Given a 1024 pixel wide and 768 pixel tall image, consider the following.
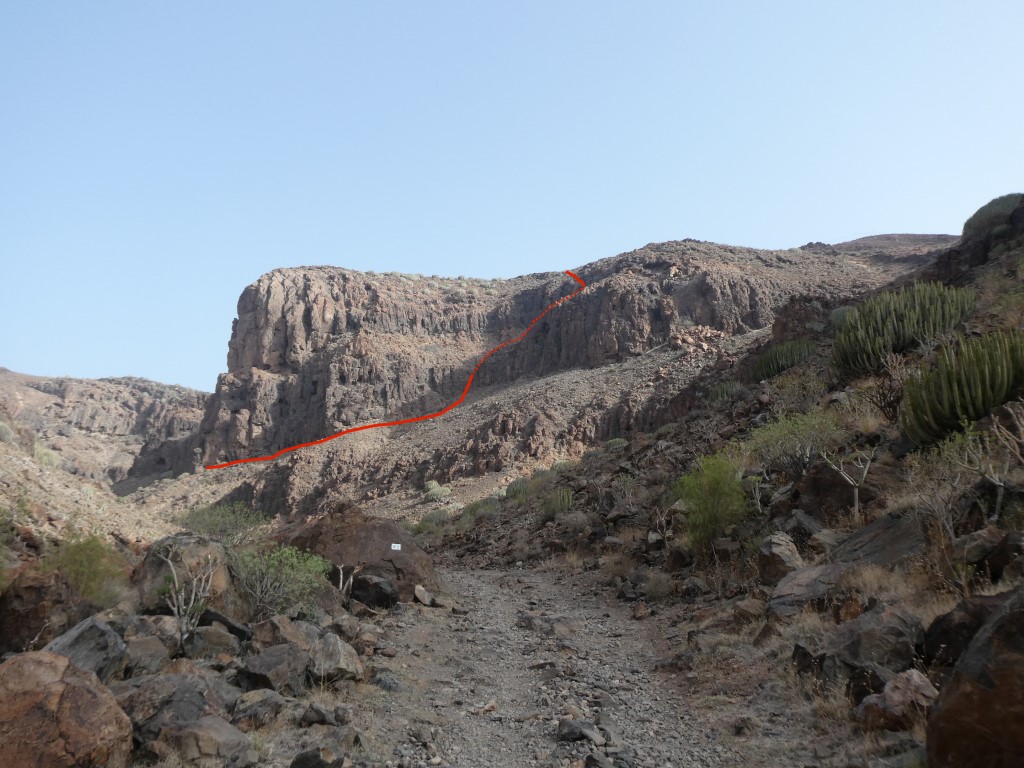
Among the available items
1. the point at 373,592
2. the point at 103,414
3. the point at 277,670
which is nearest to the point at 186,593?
the point at 277,670

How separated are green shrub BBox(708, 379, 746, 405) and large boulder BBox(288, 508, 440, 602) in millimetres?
13003

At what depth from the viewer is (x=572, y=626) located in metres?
10.4

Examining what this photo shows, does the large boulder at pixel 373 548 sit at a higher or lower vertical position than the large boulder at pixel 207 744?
lower

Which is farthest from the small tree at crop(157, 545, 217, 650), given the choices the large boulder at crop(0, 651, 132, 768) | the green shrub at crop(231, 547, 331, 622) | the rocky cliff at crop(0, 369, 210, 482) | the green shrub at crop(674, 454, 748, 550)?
the rocky cliff at crop(0, 369, 210, 482)

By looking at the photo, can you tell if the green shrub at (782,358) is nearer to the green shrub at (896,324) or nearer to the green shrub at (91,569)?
the green shrub at (896,324)

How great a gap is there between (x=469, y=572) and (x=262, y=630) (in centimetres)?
1066

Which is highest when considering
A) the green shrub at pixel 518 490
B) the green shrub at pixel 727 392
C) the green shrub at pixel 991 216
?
the green shrub at pixel 991 216

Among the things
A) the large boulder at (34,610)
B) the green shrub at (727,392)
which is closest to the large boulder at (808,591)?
the large boulder at (34,610)

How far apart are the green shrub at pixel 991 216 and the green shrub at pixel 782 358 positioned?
24.4 ft

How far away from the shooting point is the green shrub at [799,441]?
11.7 m

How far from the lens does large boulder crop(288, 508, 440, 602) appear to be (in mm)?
12328

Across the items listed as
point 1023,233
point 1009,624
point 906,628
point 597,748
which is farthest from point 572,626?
point 1023,233

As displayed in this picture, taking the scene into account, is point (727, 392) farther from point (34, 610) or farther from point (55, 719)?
point (55, 719)

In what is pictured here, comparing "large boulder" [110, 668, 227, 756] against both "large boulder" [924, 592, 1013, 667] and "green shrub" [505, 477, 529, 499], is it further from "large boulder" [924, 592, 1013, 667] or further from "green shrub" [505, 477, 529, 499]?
"green shrub" [505, 477, 529, 499]
